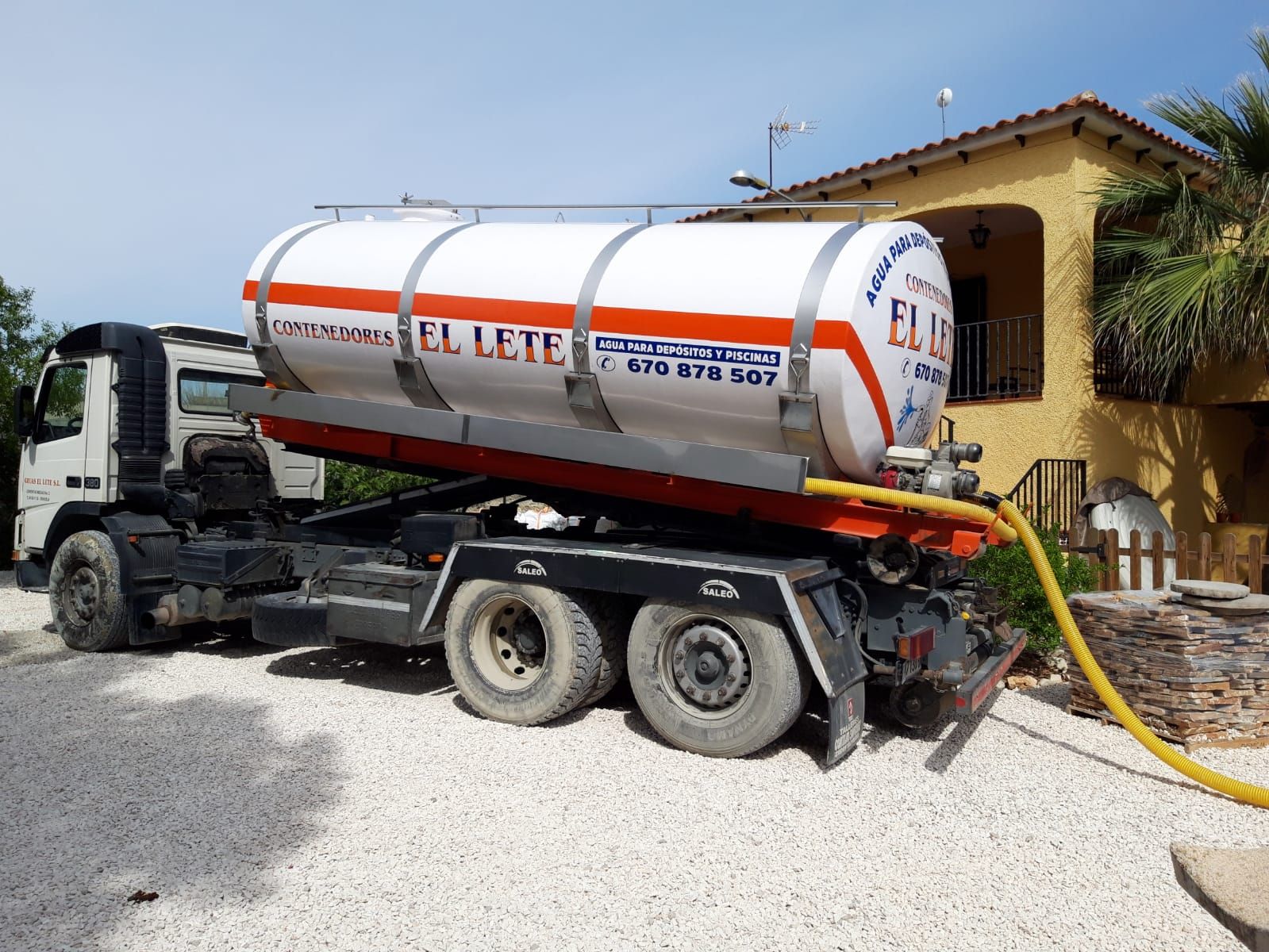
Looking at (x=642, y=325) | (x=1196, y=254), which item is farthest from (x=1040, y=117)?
(x=642, y=325)

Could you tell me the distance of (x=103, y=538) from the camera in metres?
7.67

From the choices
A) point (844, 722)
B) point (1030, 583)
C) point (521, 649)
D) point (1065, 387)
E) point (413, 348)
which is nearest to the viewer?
point (844, 722)

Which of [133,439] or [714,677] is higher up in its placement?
[133,439]

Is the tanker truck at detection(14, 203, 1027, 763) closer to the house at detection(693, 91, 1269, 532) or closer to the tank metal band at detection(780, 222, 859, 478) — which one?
the tank metal band at detection(780, 222, 859, 478)

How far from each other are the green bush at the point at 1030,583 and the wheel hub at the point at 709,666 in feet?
8.85

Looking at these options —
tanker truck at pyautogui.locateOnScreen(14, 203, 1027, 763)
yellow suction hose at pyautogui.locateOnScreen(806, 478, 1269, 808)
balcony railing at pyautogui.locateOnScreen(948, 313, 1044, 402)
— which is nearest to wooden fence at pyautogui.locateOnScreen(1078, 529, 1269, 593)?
tanker truck at pyautogui.locateOnScreen(14, 203, 1027, 763)

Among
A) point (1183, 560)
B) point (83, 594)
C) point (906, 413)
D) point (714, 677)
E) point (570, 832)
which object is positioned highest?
point (906, 413)

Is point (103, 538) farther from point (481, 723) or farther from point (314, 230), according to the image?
point (481, 723)

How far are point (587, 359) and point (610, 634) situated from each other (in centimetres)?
169

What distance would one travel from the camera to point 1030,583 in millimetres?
7008

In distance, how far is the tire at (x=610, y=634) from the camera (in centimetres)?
562

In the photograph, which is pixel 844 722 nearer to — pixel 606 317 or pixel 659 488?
pixel 659 488

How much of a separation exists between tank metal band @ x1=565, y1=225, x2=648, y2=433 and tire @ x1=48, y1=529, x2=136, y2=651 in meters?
4.55

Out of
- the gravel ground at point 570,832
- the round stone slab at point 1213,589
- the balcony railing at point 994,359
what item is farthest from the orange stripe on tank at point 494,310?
the balcony railing at point 994,359
